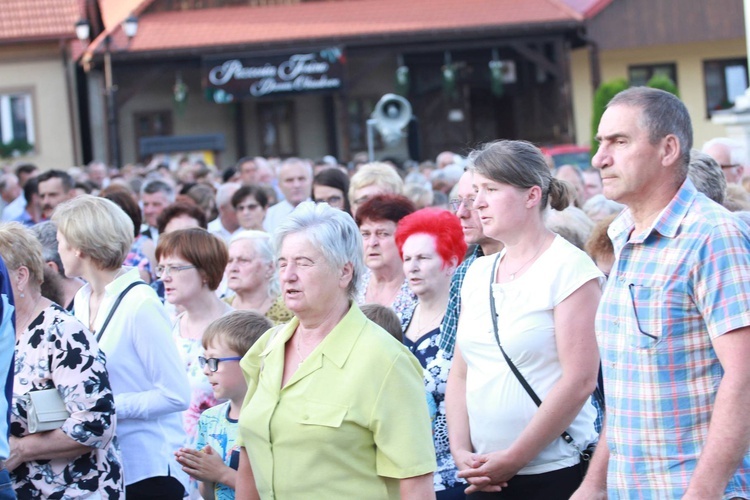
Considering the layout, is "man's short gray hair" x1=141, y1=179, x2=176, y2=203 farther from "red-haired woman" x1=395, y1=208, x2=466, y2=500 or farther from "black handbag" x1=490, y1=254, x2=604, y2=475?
"black handbag" x1=490, y1=254, x2=604, y2=475

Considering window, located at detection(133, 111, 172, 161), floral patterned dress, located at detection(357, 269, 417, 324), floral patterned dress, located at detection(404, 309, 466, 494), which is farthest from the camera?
window, located at detection(133, 111, 172, 161)

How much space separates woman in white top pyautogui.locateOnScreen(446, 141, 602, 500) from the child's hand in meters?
0.96

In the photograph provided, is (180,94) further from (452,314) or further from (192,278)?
(452,314)

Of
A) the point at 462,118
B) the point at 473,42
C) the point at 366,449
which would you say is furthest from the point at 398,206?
the point at 462,118

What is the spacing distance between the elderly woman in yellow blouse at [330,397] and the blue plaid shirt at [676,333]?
0.65 meters

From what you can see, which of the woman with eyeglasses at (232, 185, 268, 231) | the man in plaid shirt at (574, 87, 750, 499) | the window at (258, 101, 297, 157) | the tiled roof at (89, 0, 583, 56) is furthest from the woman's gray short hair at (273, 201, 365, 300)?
the window at (258, 101, 297, 157)

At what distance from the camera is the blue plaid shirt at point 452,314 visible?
4652mm

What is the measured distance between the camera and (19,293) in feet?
14.6

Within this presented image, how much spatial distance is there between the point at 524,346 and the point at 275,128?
28580 mm

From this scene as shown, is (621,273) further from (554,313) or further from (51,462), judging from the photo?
(51,462)

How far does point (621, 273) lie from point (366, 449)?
3.05ft

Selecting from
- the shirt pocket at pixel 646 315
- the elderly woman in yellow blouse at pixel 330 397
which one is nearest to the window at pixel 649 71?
the elderly woman in yellow blouse at pixel 330 397

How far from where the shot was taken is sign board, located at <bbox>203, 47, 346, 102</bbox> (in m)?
29.2

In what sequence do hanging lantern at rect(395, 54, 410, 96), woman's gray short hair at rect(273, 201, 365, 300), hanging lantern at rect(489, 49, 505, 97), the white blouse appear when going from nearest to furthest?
woman's gray short hair at rect(273, 201, 365, 300) → the white blouse → hanging lantern at rect(395, 54, 410, 96) → hanging lantern at rect(489, 49, 505, 97)
